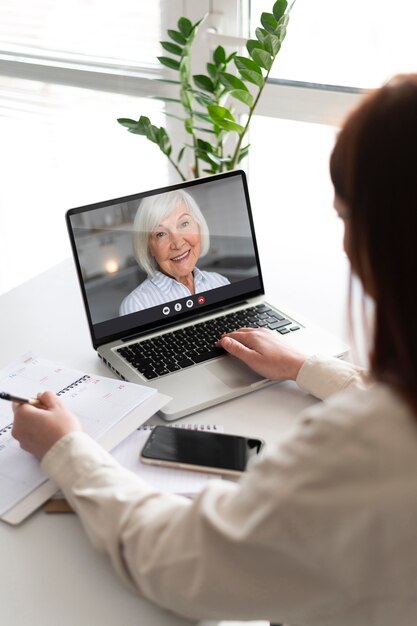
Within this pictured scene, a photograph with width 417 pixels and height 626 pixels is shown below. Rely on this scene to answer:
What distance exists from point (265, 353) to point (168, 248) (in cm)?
27

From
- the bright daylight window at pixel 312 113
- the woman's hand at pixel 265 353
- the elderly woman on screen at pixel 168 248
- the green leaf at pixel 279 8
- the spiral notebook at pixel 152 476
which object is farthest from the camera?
the bright daylight window at pixel 312 113

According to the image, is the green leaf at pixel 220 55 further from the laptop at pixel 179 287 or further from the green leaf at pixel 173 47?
the laptop at pixel 179 287

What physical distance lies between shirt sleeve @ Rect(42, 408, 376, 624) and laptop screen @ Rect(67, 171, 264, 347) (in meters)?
0.52

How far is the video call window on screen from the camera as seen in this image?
52.2 inches

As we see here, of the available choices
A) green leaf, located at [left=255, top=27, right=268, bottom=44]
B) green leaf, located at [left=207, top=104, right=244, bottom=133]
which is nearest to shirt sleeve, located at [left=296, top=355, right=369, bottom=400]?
green leaf, located at [left=207, top=104, right=244, bottom=133]

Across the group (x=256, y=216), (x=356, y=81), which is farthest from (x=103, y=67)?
(x=356, y=81)

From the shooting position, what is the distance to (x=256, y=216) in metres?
2.33

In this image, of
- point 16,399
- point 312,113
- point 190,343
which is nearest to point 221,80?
point 312,113

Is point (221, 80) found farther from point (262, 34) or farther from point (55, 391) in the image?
point (55, 391)

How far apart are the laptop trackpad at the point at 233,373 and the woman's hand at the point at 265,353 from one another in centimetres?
2

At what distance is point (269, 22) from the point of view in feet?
5.43

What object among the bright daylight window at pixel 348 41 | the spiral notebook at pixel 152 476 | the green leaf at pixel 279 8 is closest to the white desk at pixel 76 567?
the spiral notebook at pixel 152 476

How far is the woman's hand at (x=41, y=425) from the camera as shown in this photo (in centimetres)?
102

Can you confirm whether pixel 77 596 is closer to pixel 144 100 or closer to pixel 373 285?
pixel 373 285
